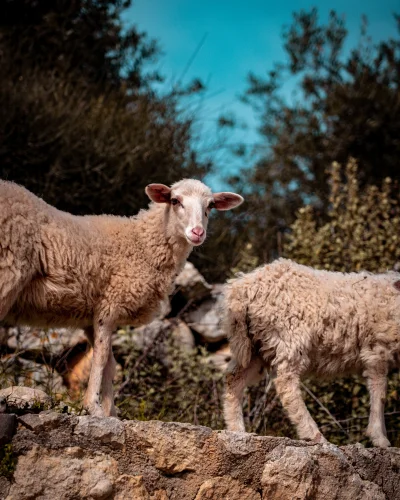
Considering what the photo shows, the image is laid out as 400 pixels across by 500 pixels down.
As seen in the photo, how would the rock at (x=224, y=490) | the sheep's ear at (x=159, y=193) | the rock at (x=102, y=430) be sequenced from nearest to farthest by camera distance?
the rock at (x=102, y=430) < the rock at (x=224, y=490) < the sheep's ear at (x=159, y=193)

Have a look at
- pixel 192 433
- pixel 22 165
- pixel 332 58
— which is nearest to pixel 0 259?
pixel 192 433

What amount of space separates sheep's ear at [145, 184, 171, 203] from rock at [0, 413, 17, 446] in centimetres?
210

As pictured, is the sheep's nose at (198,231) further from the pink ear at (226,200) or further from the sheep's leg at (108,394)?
the sheep's leg at (108,394)

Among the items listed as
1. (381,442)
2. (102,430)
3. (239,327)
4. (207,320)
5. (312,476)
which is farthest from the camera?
(207,320)

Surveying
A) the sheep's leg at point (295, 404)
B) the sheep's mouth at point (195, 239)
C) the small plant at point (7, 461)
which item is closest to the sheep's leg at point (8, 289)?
the small plant at point (7, 461)

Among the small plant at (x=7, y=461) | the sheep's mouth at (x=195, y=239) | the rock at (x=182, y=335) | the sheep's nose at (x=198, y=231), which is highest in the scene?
the sheep's nose at (x=198, y=231)

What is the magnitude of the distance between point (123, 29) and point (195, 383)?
801cm

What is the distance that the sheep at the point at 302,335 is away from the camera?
4977 mm

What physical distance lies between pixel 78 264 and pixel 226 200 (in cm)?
145

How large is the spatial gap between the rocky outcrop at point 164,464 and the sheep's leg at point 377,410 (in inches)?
27.1

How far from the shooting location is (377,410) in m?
5.12

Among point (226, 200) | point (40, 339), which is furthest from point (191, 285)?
point (226, 200)

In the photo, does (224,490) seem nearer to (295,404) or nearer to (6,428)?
(295,404)

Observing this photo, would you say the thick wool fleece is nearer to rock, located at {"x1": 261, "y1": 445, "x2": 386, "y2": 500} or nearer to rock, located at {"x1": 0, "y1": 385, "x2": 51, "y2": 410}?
rock, located at {"x1": 0, "y1": 385, "x2": 51, "y2": 410}
